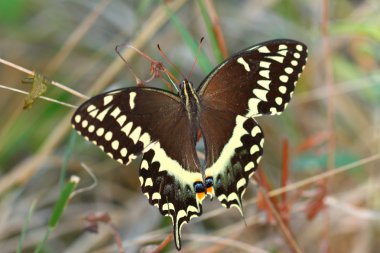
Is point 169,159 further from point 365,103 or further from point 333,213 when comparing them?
point 365,103

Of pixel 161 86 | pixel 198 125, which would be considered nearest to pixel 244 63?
pixel 198 125

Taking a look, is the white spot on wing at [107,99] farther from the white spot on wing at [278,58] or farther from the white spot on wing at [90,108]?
the white spot on wing at [278,58]

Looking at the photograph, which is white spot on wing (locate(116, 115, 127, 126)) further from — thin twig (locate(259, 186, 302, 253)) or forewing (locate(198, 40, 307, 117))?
thin twig (locate(259, 186, 302, 253))

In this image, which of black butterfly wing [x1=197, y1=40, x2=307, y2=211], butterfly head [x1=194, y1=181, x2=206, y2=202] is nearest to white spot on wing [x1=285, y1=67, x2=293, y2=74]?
black butterfly wing [x1=197, y1=40, x2=307, y2=211]

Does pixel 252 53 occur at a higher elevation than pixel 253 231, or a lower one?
higher

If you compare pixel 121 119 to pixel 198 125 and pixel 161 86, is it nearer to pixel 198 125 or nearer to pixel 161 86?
pixel 198 125

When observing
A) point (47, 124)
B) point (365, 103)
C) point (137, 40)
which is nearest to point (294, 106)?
point (365, 103)

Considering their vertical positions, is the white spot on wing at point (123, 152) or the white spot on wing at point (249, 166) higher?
the white spot on wing at point (123, 152)

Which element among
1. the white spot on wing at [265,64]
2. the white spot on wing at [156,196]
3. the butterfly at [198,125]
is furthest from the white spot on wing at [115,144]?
the white spot on wing at [265,64]
